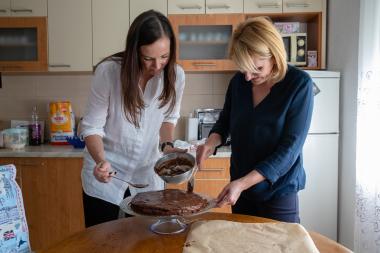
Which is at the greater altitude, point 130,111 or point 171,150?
point 130,111

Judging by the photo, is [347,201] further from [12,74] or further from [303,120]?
[12,74]

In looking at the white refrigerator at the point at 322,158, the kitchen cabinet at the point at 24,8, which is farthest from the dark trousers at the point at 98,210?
the kitchen cabinet at the point at 24,8

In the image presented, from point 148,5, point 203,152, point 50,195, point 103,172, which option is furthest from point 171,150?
point 148,5

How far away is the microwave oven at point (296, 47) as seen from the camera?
308 centimetres

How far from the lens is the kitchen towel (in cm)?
119

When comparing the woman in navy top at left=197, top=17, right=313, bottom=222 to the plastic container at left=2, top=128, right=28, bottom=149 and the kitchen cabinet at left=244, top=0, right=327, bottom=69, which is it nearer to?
the kitchen cabinet at left=244, top=0, right=327, bottom=69

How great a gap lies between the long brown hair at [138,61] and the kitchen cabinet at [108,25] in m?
1.45

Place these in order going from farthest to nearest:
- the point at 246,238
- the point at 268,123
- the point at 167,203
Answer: the point at 268,123, the point at 167,203, the point at 246,238

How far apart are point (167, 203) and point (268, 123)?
18.3 inches

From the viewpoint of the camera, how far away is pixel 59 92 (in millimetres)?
3340

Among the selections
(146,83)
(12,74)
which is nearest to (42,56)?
(12,74)

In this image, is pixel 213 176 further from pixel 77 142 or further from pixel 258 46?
pixel 258 46

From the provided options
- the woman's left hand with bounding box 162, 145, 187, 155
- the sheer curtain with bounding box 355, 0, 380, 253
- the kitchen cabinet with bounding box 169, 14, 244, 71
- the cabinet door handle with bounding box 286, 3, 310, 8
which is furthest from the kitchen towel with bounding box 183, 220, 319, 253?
the cabinet door handle with bounding box 286, 3, 310, 8

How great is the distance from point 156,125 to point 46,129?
1.91m
